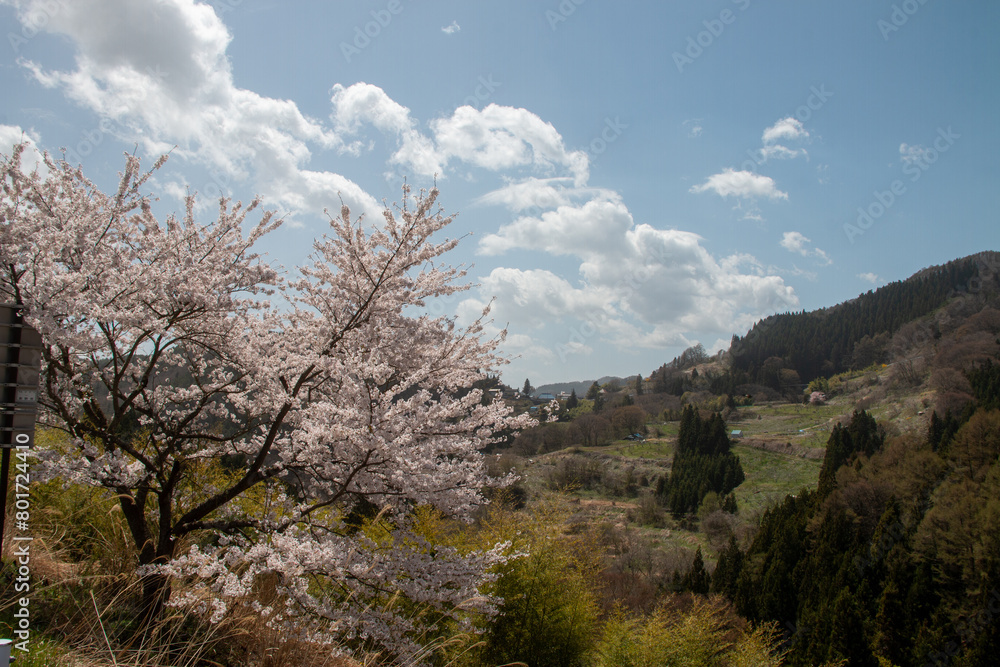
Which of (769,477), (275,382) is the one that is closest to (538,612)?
(275,382)

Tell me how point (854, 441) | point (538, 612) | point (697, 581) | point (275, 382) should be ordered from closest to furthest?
1. point (275, 382)
2. point (538, 612)
3. point (697, 581)
4. point (854, 441)

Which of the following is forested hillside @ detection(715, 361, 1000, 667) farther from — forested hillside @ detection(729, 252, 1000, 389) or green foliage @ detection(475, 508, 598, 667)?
forested hillside @ detection(729, 252, 1000, 389)

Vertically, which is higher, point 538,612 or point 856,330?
point 856,330

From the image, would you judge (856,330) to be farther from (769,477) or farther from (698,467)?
(698,467)

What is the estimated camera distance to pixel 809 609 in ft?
96.6

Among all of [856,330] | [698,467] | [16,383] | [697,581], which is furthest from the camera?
[856,330]

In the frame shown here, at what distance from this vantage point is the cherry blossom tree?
158 inches

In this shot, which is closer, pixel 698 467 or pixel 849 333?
pixel 698 467

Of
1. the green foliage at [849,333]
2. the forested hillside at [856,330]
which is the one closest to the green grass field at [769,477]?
the forested hillside at [856,330]

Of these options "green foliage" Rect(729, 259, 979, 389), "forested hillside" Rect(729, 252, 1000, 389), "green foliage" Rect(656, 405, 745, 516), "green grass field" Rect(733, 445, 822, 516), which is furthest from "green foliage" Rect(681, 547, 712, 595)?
"green foliage" Rect(729, 259, 979, 389)

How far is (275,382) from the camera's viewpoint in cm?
477

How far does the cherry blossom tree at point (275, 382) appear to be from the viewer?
4004 mm

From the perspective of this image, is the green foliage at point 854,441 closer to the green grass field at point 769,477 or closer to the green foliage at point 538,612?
the green grass field at point 769,477

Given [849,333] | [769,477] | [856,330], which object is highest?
[856,330]
